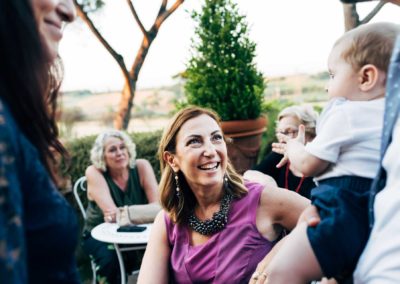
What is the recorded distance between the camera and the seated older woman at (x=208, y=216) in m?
1.81

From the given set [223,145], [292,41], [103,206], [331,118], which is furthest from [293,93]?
[331,118]

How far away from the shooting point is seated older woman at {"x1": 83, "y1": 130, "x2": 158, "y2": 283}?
4137mm

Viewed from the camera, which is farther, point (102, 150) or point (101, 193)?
point (102, 150)

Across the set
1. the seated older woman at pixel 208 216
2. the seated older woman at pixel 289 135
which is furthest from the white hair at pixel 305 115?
the seated older woman at pixel 208 216

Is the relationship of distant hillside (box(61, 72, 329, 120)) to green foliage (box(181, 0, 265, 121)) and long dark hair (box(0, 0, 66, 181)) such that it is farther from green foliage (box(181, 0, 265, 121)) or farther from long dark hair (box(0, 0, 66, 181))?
long dark hair (box(0, 0, 66, 181))

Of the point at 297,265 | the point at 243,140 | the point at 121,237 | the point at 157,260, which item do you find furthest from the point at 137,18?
the point at 297,265

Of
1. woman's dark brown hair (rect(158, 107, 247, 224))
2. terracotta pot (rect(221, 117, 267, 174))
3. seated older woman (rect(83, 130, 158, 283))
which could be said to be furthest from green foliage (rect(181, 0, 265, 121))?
woman's dark brown hair (rect(158, 107, 247, 224))

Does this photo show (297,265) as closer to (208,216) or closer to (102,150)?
(208,216)

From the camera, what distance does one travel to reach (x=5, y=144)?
54cm

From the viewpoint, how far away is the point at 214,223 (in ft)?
6.14

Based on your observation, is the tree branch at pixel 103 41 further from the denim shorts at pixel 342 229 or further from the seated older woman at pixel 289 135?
the denim shorts at pixel 342 229

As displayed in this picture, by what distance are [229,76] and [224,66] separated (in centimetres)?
13

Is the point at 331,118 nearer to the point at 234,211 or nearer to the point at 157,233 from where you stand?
the point at 234,211

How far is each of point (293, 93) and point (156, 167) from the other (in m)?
3.87
